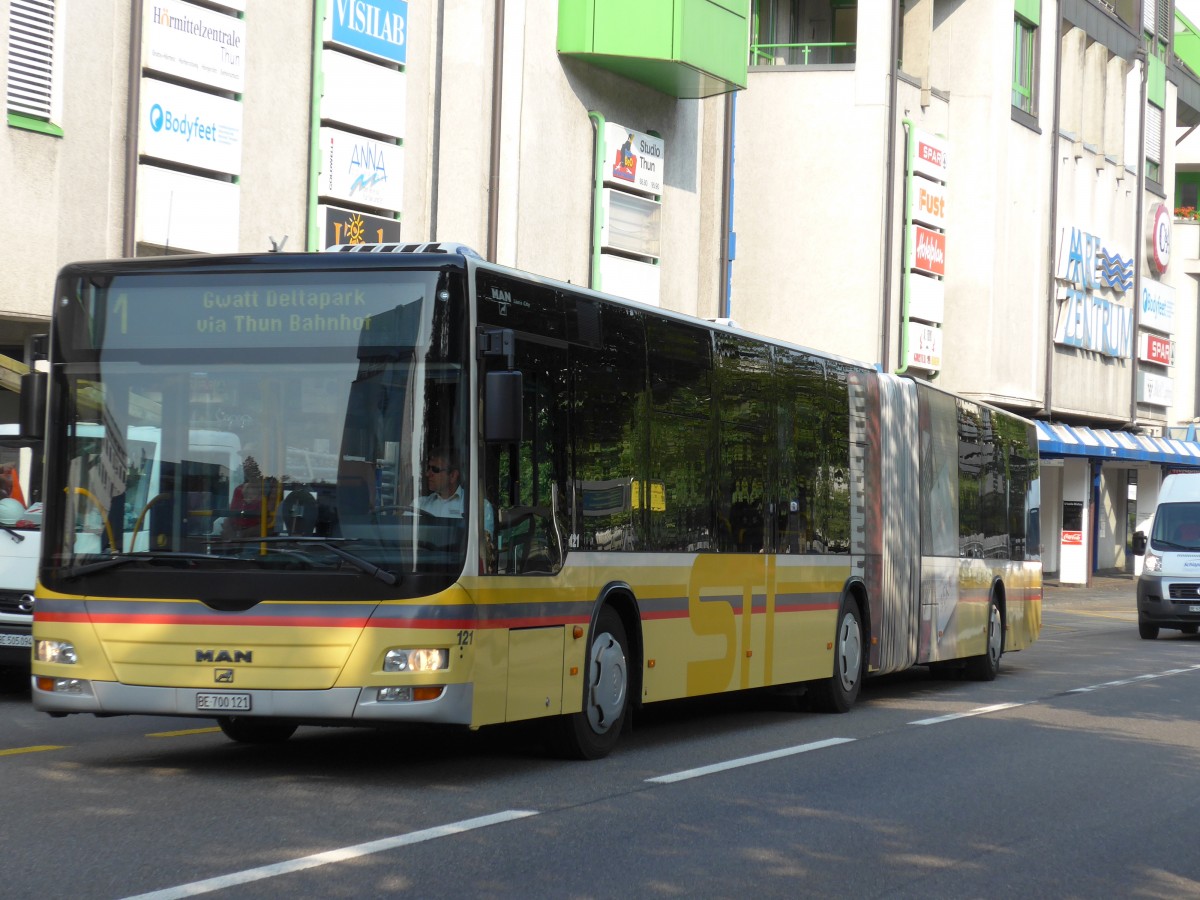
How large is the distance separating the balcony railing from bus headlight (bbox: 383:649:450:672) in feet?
112

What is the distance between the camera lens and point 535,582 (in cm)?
1009

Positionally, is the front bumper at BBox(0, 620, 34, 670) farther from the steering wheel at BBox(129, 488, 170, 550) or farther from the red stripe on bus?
the steering wheel at BBox(129, 488, 170, 550)

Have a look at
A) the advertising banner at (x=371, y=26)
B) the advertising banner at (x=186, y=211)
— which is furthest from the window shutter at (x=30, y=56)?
the advertising banner at (x=371, y=26)

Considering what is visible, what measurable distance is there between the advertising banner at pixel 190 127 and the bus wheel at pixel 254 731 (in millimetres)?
12398

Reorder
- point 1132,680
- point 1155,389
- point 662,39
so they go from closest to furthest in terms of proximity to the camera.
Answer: point 1132,680
point 662,39
point 1155,389

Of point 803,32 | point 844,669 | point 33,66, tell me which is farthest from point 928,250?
point 844,669

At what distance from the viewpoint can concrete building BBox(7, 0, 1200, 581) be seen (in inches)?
877

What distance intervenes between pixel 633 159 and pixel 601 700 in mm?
22188

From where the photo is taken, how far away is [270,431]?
9.40m

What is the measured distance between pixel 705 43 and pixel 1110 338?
78.8ft

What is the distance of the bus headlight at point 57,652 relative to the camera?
961 centimetres

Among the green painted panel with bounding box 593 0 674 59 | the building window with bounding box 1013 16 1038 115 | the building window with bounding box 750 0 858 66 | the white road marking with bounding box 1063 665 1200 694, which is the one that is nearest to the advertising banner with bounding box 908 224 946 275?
the building window with bounding box 750 0 858 66

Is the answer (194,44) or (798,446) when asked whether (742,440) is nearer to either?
(798,446)

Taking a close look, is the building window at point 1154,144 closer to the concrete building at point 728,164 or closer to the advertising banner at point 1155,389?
the concrete building at point 728,164
